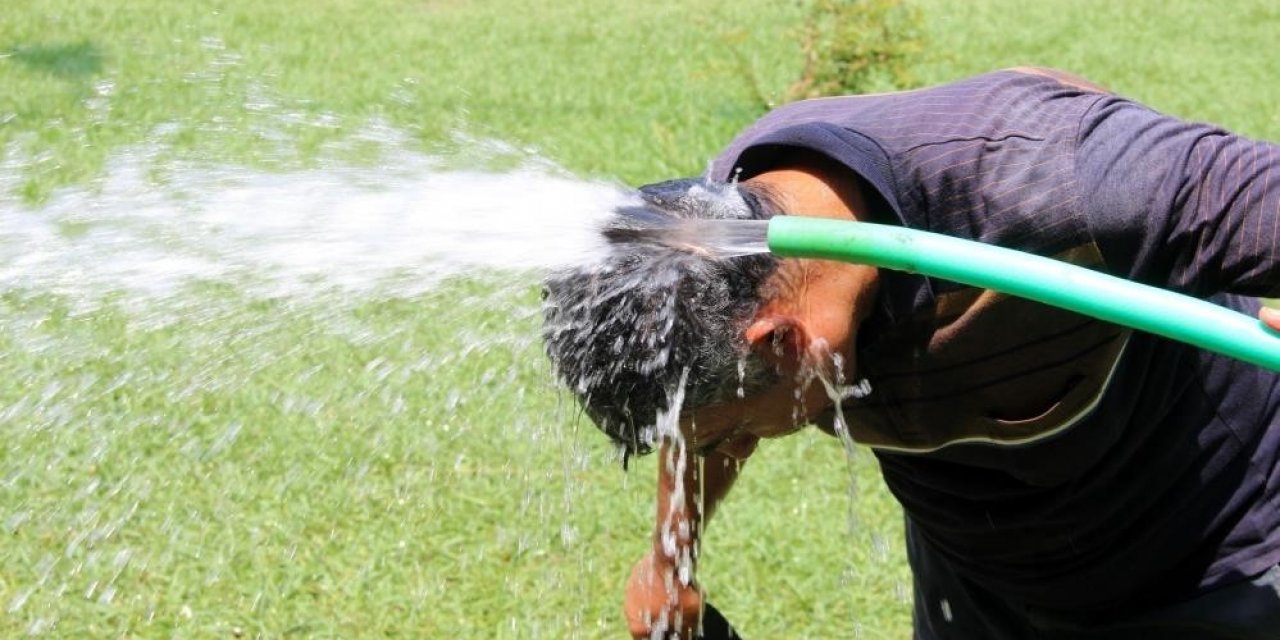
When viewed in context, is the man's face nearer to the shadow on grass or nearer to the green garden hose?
the green garden hose

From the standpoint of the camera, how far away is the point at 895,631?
178 inches

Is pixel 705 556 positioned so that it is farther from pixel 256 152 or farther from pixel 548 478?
pixel 256 152

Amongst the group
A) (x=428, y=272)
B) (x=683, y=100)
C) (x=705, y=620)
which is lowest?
(x=683, y=100)

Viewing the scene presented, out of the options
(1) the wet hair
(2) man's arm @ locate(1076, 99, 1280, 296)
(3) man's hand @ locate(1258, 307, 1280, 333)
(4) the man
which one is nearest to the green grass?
(1) the wet hair

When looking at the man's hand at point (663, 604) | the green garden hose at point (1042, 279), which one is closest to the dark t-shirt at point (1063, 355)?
the green garden hose at point (1042, 279)

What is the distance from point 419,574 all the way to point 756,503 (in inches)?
45.2

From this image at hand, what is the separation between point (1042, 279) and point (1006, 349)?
0.50 m

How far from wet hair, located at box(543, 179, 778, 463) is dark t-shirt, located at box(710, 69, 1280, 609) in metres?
0.22

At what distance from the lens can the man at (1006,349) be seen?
217 centimetres

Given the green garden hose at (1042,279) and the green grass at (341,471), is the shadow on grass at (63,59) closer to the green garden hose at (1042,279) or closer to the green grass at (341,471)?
the green grass at (341,471)

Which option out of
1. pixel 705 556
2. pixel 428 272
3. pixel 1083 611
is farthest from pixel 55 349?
pixel 1083 611

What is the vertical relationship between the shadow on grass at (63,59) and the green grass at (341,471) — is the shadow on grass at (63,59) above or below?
below

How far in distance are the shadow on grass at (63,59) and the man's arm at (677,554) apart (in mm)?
8059

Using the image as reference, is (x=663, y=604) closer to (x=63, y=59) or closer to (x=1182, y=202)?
(x=1182, y=202)
